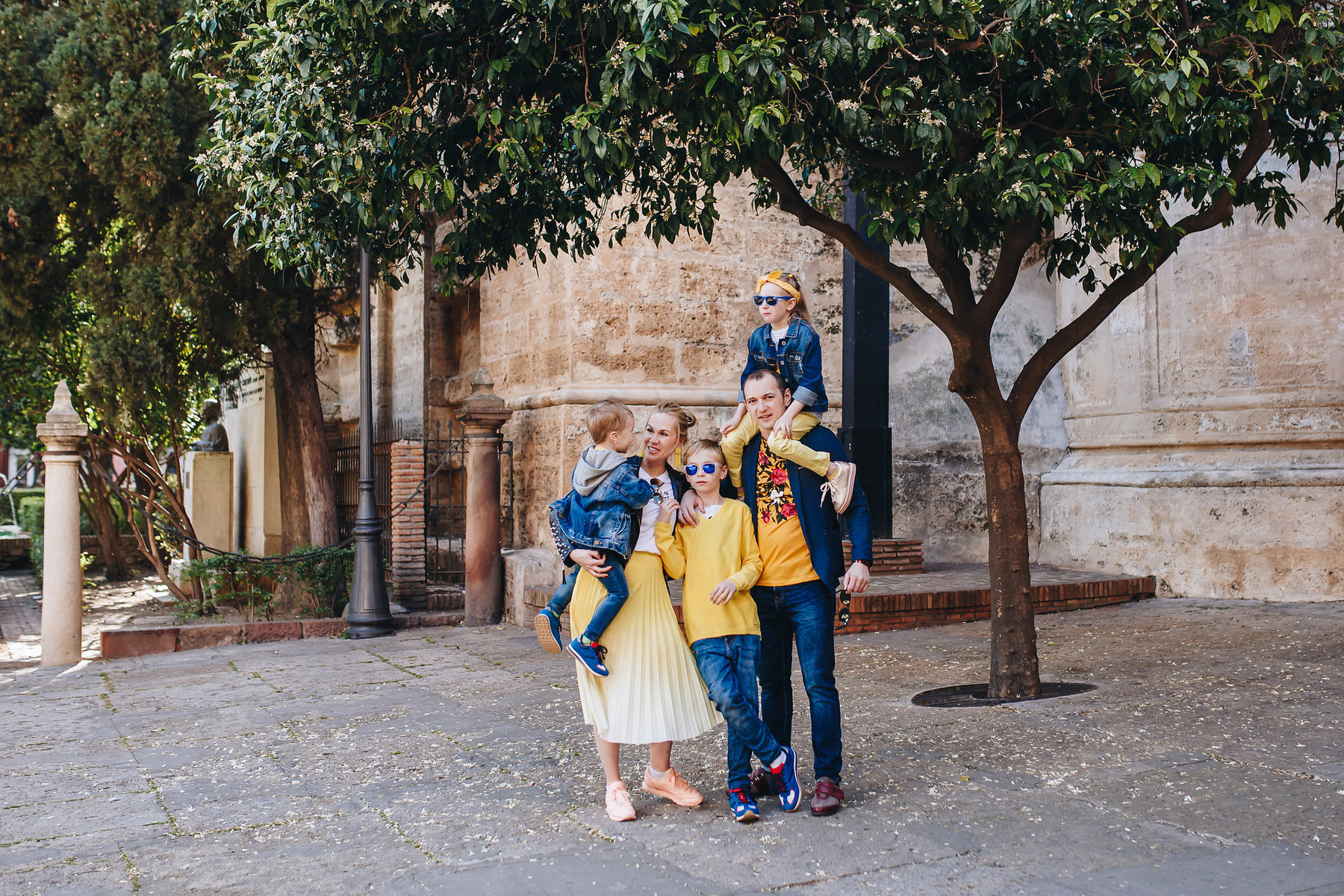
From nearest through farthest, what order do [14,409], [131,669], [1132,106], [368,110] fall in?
[1132,106]
[368,110]
[131,669]
[14,409]

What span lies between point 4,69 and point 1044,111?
10983mm

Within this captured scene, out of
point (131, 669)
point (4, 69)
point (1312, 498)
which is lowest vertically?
point (131, 669)

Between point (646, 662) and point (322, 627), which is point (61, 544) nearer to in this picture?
point (322, 627)

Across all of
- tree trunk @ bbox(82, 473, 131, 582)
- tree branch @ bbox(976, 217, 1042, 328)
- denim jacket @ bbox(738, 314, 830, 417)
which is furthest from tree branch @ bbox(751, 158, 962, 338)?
tree trunk @ bbox(82, 473, 131, 582)

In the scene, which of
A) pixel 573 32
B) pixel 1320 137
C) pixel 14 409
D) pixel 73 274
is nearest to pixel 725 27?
pixel 573 32

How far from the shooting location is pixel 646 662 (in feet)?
14.2

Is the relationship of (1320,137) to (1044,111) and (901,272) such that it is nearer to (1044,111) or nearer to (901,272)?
(1044,111)

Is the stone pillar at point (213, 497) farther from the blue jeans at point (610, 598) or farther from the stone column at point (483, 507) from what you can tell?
the blue jeans at point (610, 598)

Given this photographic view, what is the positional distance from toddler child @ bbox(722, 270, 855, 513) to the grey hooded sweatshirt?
0.53m

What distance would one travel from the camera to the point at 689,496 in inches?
177

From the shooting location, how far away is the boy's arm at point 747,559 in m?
4.32

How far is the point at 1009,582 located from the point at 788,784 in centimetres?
266

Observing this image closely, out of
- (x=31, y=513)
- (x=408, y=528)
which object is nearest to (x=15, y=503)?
(x=31, y=513)

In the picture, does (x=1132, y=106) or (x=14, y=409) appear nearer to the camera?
(x=1132, y=106)
